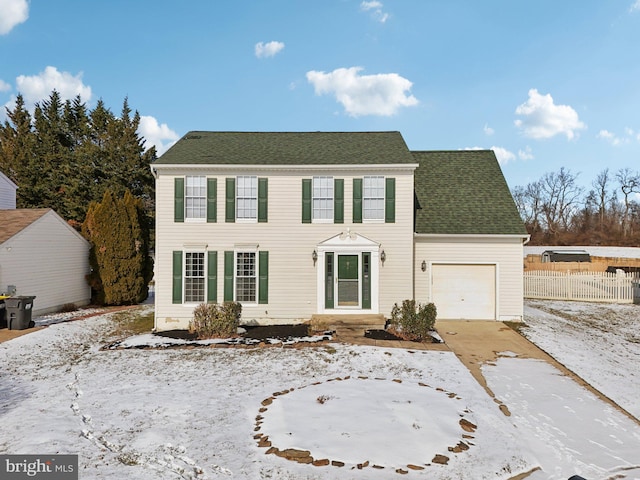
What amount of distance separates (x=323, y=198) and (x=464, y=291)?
6.30m

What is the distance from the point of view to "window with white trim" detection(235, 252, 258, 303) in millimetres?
12859

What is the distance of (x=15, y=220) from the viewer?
52.1ft

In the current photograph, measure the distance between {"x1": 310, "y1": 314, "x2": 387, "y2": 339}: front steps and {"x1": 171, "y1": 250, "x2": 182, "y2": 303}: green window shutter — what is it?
4.64 metres

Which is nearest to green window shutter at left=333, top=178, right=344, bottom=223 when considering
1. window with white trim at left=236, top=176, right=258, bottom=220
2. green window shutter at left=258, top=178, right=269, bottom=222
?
green window shutter at left=258, top=178, right=269, bottom=222

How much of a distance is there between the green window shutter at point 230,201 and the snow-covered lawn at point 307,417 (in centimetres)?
493

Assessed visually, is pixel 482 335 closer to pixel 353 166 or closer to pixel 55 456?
pixel 353 166

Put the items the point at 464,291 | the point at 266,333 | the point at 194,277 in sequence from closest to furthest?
the point at 266,333 → the point at 194,277 → the point at 464,291

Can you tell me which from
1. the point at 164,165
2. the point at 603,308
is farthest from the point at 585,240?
the point at 164,165

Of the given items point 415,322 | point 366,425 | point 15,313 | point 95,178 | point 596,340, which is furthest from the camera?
point 95,178

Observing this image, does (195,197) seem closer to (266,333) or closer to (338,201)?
(338,201)

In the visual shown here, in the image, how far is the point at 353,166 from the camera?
41.7 feet

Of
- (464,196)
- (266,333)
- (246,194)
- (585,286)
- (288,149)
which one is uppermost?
(288,149)

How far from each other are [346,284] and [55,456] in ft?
30.1

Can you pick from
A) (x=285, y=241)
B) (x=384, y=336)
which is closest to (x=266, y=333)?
(x=285, y=241)
